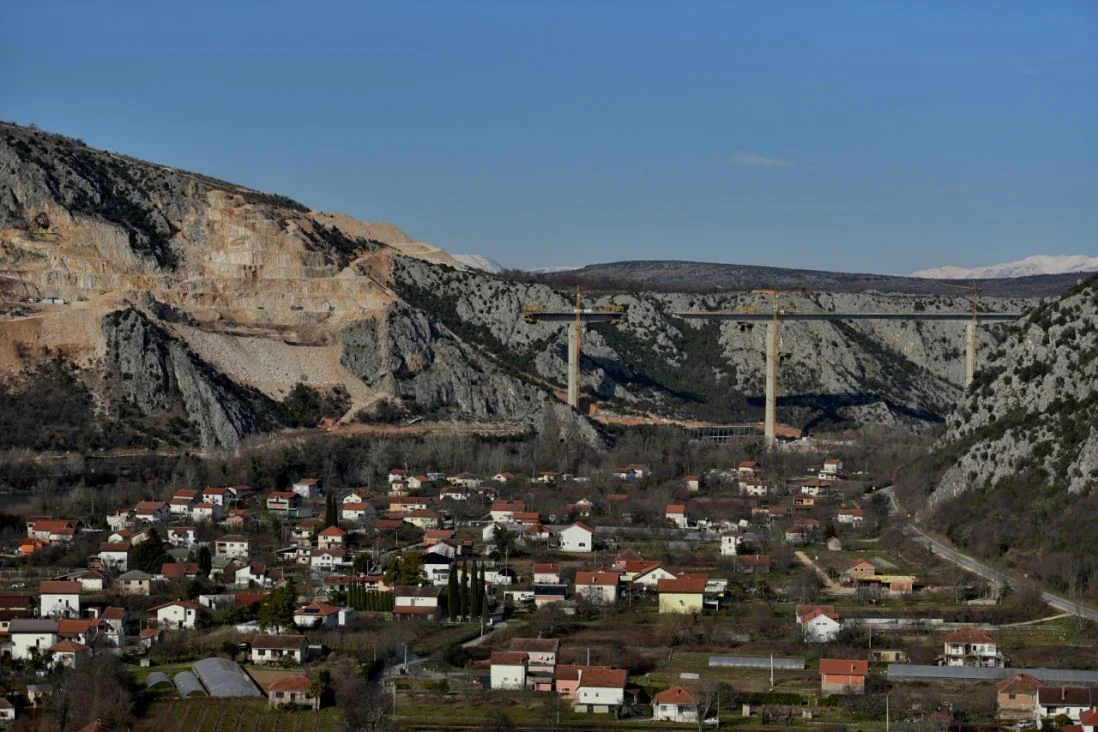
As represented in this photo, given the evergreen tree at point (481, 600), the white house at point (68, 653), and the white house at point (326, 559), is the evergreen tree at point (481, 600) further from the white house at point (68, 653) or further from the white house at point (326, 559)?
the white house at point (68, 653)

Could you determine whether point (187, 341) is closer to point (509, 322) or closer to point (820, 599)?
point (509, 322)

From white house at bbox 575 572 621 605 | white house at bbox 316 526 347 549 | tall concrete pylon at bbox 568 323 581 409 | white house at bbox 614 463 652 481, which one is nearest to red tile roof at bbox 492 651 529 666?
white house at bbox 575 572 621 605

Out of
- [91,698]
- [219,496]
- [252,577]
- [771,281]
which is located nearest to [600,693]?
[91,698]

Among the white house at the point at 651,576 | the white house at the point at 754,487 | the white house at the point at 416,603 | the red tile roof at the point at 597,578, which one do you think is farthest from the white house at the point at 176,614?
the white house at the point at 754,487

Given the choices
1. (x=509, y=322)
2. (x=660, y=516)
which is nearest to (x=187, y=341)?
(x=509, y=322)

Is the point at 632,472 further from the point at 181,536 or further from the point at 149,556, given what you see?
the point at 149,556

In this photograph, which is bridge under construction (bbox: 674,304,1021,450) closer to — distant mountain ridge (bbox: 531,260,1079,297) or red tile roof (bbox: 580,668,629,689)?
distant mountain ridge (bbox: 531,260,1079,297)
